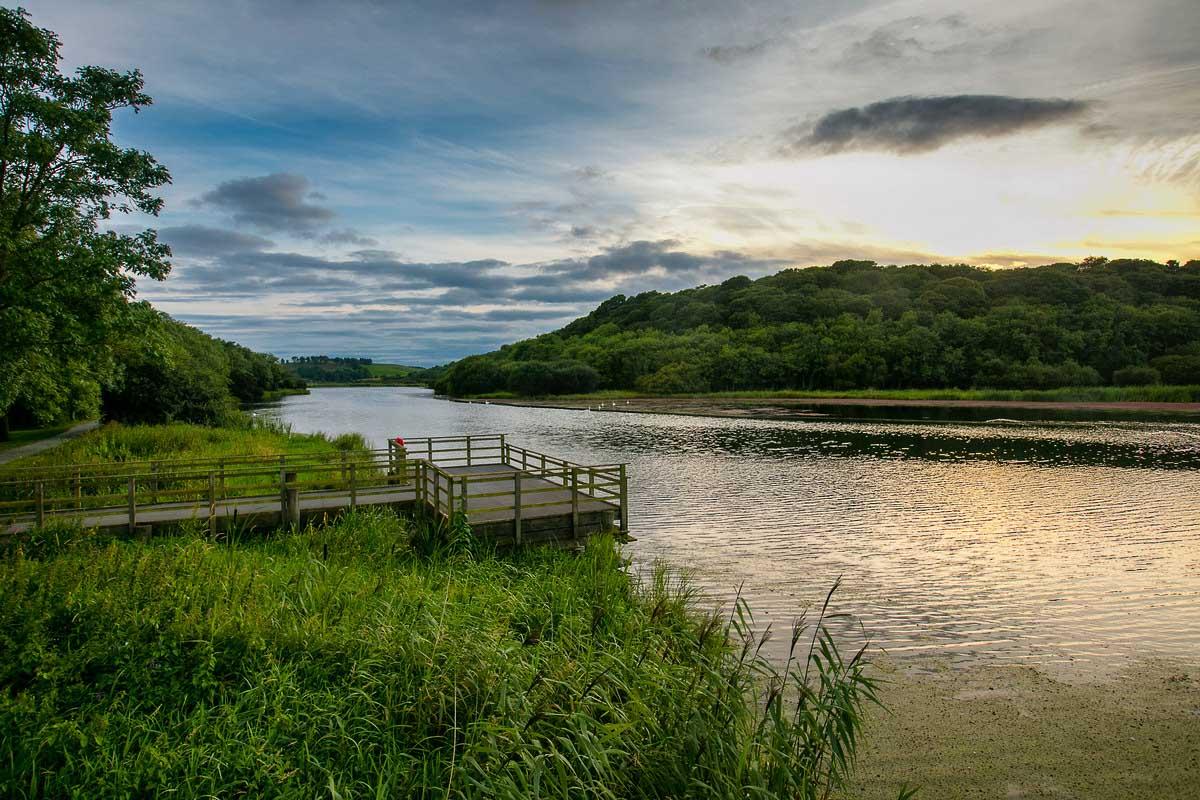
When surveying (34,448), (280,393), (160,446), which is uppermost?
(280,393)

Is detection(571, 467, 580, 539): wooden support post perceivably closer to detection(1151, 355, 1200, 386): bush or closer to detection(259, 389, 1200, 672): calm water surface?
detection(259, 389, 1200, 672): calm water surface

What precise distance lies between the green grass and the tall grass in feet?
99.5

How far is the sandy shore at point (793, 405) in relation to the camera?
6681 centimetres

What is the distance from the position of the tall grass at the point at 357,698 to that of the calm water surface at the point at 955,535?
540 centimetres

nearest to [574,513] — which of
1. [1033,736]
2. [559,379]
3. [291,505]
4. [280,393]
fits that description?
[291,505]

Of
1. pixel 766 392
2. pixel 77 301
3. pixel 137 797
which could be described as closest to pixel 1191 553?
pixel 137 797

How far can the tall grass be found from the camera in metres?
5.58

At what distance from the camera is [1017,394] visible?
78938 millimetres

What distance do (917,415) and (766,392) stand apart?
4064 cm

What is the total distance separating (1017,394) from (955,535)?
2812 inches

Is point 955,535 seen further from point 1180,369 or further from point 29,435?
point 1180,369

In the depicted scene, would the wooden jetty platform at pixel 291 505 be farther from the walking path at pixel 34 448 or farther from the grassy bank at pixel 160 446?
the walking path at pixel 34 448

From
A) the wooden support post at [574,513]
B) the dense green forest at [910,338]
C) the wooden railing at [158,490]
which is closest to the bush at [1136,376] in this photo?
the dense green forest at [910,338]

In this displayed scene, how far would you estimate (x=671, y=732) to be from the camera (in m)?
6.12
